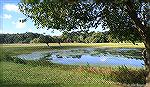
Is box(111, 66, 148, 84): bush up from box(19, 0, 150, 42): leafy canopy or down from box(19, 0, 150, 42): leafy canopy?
down

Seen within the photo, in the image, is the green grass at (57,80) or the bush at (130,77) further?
the bush at (130,77)

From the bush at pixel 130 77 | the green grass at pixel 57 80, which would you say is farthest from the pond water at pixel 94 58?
the green grass at pixel 57 80

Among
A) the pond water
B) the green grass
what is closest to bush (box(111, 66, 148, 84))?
the green grass

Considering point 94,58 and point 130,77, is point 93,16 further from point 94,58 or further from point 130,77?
point 94,58

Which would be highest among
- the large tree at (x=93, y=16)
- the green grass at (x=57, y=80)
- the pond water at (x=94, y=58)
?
the large tree at (x=93, y=16)

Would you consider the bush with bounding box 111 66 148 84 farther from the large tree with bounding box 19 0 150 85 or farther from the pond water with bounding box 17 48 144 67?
the pond water with bounding box 17 48 144 67

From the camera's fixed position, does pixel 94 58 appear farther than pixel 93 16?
Yes

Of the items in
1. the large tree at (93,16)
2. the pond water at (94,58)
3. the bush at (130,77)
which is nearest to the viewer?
the large tree at (93,16)

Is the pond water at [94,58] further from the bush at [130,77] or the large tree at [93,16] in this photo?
the large tree at [93,16]

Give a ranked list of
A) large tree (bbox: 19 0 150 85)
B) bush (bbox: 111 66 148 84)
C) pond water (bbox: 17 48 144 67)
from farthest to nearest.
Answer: pond water (bbox: 17 48 144 67), bush (bbox: 111 66 148 84), large tree (bbox: 19 0 150 85)

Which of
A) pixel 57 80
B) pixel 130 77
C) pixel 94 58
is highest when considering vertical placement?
pixel 130 77

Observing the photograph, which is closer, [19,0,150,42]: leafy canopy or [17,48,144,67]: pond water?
[19,0,150,42]: leafy canopy

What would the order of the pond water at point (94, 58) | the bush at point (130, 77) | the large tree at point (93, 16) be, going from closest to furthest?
the large tree at point (93, 16) → the bush at point (130, 77) → the pond water at point (94, 58)

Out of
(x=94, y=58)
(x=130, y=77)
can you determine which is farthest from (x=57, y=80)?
(x=94, y=58)
